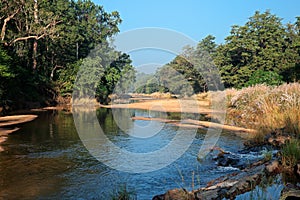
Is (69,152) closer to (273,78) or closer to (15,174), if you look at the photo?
(15,174)

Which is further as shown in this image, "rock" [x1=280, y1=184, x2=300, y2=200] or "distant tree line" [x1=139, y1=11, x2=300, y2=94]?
"distant tree line" [x1=139, y1=11, x2=300, y2=94]

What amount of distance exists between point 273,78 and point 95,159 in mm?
20940

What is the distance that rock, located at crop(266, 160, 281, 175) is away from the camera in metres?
5.88

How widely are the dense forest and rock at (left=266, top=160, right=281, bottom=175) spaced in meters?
19.5

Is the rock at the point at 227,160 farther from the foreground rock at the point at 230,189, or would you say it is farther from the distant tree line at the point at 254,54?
the distant tree line at the point at 254,54

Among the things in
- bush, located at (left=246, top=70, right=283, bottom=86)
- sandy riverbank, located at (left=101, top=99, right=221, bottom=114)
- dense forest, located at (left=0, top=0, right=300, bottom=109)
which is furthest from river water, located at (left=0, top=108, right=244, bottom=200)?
sandy riverbank, located at (left=101, top=99, right=221, bottom=114)

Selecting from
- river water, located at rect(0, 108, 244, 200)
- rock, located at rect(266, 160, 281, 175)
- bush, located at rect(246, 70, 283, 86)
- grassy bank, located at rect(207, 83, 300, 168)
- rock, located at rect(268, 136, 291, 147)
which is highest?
bush, located at rect(246, 70, 283, 86)

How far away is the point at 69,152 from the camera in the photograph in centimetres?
1011

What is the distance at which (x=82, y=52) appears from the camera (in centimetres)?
4288

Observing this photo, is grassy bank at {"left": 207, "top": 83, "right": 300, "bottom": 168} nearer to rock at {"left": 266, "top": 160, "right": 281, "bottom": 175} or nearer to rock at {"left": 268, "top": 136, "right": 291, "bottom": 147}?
rock at {"left": 268, "top": 136, "right": 291, "bottom": 147}

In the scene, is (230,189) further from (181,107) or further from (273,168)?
Result: (181,107)

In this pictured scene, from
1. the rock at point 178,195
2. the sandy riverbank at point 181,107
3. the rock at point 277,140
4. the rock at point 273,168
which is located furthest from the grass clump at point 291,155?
the sandy riverbank at point 181,107

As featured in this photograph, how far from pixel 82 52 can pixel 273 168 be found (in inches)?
1564

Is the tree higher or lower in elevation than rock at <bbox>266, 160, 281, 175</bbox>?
higher
